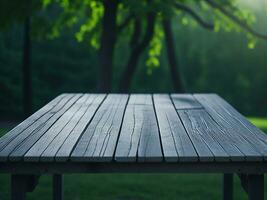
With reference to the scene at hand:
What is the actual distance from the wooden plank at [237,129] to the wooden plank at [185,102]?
0.26 feet

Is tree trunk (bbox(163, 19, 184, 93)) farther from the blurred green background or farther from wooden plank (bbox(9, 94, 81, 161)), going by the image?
wooden plank (bbox(9, 94, 81, 161))

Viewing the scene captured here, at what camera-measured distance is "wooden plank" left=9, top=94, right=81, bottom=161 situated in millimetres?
3871

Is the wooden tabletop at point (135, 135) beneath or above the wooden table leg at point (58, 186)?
above

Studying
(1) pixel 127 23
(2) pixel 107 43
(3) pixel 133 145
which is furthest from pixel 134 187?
(1) pixel 127 23

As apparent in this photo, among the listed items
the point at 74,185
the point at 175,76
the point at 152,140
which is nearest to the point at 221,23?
the point at 175,76

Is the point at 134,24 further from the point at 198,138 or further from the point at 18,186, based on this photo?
the point at 18,186

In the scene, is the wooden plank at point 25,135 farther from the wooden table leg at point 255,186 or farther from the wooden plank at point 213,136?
the wooden table leg at point 255,186

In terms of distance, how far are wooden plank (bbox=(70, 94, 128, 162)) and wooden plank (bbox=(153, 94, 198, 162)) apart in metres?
0.34

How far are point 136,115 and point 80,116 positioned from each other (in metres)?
0.51

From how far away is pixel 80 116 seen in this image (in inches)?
219

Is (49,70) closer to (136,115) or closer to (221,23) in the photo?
(221,23)

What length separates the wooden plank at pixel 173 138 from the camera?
3775 millimetres

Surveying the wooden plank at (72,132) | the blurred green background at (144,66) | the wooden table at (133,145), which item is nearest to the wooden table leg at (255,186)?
the wooden table at (133,145)

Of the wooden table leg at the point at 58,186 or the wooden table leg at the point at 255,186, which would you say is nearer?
the wooden table leg at the point at 255,186
